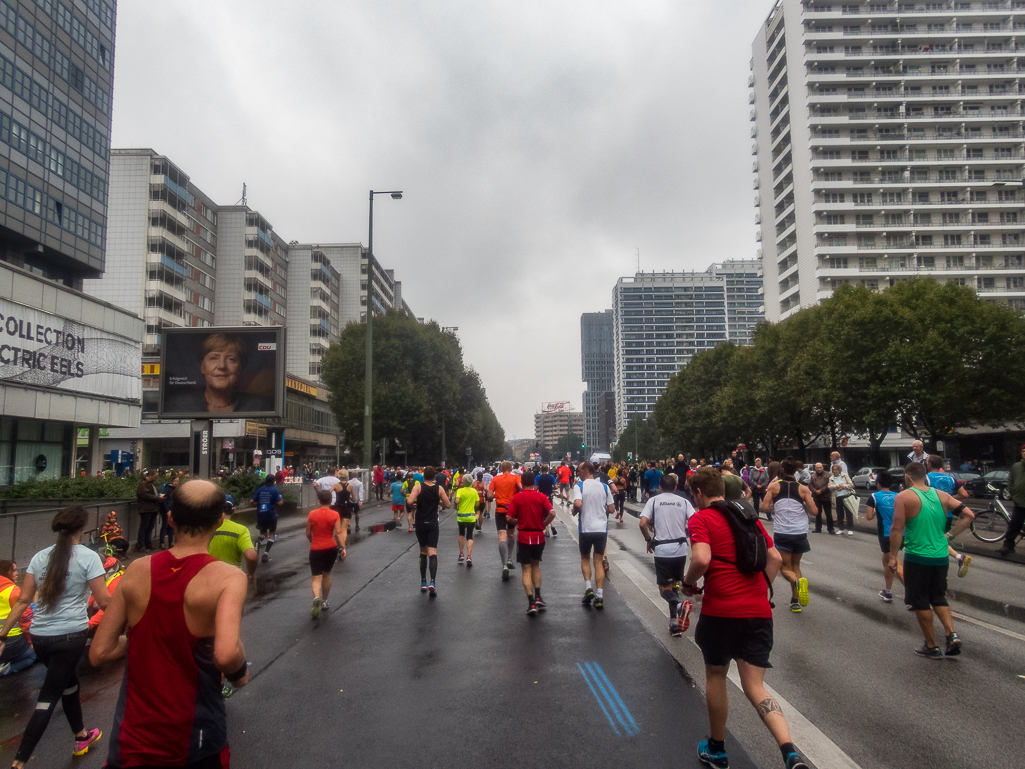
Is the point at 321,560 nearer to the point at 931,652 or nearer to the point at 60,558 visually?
the point at 60,558

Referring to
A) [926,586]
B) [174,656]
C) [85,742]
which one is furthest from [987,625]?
[85,742]

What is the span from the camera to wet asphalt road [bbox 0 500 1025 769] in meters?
4.19

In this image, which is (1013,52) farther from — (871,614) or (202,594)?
(202,594)

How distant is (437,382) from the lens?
1933 inches

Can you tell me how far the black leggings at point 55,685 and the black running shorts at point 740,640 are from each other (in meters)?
3.82

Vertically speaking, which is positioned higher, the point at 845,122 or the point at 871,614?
the point at 845,122

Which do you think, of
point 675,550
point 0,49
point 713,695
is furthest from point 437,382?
point 713,695

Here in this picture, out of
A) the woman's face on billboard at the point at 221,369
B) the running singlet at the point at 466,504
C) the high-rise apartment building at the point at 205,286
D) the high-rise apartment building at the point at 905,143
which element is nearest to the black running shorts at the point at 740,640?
the running singlet at the point at 466,504

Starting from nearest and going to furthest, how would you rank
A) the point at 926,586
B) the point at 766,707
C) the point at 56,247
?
the point at 766,707
the point at 926,586
the point at 56,247

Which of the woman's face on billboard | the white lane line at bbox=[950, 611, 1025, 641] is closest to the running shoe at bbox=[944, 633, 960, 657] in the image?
the white lane line at bbox=[950, 611, 1025, 641]

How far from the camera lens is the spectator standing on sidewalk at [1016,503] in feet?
38.0

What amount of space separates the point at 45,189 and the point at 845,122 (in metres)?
70.8

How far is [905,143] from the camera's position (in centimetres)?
7225

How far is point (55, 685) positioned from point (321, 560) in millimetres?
4197
